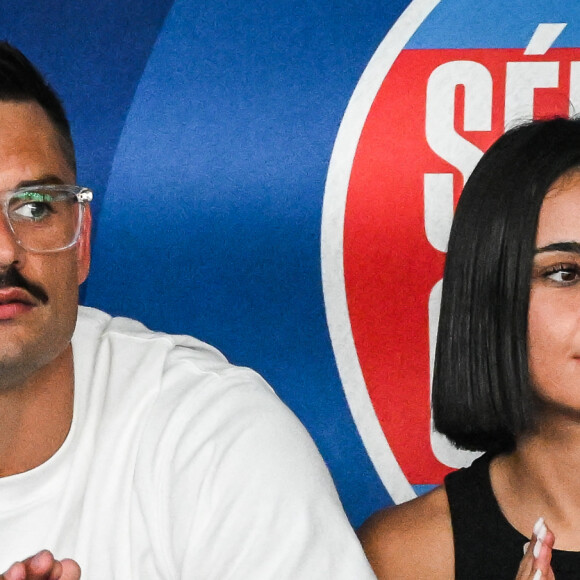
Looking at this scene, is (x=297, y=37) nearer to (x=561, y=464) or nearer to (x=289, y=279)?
(x=289, y=279)

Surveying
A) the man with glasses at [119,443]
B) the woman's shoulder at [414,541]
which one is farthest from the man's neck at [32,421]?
the woman's shoulder at [414,541]

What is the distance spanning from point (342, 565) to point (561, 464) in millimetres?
370

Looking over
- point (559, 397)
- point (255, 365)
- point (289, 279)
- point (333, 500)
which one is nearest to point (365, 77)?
point (289, 279)

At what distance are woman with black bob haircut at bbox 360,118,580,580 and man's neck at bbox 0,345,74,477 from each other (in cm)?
44

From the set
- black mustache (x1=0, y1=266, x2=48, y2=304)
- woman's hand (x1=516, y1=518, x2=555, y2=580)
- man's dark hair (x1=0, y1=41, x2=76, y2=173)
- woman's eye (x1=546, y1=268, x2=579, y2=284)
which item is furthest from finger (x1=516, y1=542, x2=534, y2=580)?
man's dark hair (x1=0, y1=41, x2=76, y2=173)

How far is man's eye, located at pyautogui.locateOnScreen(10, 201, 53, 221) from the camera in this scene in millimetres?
1105

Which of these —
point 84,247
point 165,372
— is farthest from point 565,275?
point 84,247

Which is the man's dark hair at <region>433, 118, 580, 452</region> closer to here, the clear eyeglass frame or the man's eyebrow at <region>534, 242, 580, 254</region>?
the man's eyebrow at <region>534, 242, 580, 254</region>

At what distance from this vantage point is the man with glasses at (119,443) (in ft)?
3.30

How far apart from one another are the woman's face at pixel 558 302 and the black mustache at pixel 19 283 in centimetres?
56

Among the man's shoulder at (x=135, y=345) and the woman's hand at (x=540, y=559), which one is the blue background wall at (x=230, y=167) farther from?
the woman's hand at (x=540, y=559)

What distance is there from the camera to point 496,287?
1.16 metres

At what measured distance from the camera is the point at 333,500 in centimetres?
104

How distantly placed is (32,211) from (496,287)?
1.81 ft
